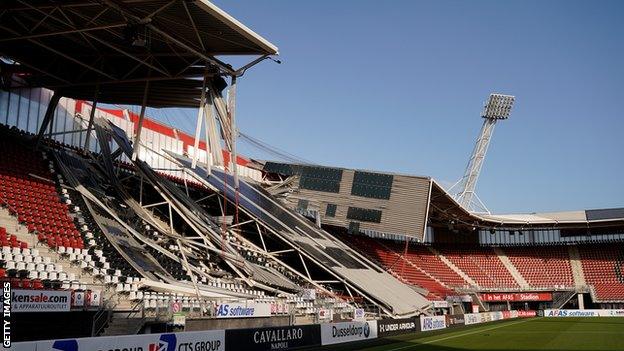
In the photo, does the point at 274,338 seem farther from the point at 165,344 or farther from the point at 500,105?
the point at 500,105

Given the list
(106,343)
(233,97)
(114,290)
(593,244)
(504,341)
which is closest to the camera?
(106,343)

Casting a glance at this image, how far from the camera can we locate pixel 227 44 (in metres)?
30.5

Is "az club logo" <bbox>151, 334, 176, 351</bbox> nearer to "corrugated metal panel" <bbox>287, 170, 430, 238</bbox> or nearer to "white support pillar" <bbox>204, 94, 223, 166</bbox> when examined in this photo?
"white support pillar" <bbox>204, 94, 223, 166</bbox>

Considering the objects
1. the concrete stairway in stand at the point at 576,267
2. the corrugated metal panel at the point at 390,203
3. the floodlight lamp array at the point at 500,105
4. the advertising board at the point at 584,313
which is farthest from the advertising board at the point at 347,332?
the floodlight lamp array at the point at 500,105

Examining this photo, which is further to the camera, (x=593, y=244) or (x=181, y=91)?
(x=593, y=244)

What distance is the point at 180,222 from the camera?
42562 millimetres

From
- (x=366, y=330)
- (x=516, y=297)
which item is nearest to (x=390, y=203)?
(x=516, y=297)

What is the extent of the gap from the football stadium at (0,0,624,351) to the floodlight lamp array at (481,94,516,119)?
21276mm

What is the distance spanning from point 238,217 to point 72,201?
13657 mm

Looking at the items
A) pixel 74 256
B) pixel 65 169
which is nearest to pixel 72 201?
pixel 65 169

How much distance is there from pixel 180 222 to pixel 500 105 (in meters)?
54.7

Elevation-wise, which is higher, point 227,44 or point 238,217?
point 227,44

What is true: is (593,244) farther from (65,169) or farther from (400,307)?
(65,169)

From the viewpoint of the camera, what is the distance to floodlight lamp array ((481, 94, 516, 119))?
269 ft
